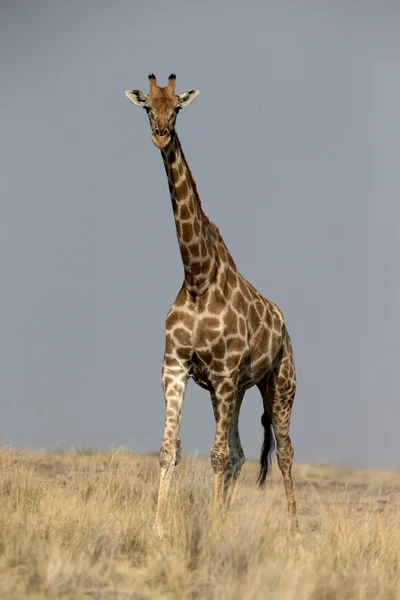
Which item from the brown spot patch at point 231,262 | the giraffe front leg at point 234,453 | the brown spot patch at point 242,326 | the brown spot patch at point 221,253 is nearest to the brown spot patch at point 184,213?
the brown spot patch at point 221,253

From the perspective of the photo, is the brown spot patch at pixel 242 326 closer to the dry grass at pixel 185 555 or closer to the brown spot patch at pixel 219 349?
the brown spot patch at pixel 219 349

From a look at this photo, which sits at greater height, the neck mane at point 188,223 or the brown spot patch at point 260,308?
the neck mane at point 188,223

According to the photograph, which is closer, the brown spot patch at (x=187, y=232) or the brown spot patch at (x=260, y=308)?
the brown spot patch at (x=187, y=232)

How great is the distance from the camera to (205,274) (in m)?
10.6

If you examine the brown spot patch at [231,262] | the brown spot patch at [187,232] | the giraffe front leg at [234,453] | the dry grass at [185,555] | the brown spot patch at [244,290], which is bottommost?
the dry grass at [185,555]

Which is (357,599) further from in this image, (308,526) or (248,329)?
(308,526)

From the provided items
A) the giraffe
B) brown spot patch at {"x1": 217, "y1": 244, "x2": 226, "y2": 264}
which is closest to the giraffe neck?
the giraffe

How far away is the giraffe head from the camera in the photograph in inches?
392

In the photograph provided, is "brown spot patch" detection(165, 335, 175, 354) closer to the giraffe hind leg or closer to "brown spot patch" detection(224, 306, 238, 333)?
"brown spot patch" detection(224, 306, 238, 333)

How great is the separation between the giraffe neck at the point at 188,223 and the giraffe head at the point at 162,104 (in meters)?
0.28

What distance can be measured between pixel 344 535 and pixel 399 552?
0.57 metres

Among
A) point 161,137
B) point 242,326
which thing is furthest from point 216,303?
point 161,137

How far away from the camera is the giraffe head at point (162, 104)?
32.7ft

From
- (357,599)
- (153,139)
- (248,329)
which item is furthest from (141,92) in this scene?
(357,599)
